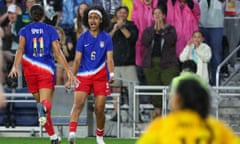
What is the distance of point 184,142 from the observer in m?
7.13

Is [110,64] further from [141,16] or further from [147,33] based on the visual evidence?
[141,16]

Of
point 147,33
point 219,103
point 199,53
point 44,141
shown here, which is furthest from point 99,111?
point 219,103

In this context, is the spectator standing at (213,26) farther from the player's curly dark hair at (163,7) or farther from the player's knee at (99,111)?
the player's knee at (99,111)

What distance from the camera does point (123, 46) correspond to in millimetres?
20938

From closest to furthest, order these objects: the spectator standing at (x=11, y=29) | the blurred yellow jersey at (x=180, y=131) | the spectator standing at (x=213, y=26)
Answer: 1. the blurred yellow jersey at (x=180, y=131)
2. the spectator standing at (x=213, y=26)
3. the spectator standing at (x=11, y=29)

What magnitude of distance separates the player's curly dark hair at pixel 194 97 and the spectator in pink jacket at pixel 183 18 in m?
13.9

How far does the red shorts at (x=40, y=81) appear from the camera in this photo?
1689cm

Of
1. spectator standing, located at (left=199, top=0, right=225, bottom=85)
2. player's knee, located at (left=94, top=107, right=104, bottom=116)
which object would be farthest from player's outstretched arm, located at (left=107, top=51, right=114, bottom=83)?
spectator standing, located at (left=199, top=0, right=225, bottom=85)

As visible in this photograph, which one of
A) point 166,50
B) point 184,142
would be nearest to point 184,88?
point 184,142

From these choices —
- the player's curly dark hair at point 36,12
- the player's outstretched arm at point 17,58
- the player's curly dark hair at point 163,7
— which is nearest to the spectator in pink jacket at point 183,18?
the player's curly dark hair at point 163,7

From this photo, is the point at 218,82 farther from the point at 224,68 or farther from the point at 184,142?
the point at 184,142

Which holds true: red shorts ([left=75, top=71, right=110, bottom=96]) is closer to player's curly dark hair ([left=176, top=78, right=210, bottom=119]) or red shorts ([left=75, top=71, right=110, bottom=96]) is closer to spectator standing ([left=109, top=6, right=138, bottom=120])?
spectator standing ([left=109, top=6, right=138, bottom=120])

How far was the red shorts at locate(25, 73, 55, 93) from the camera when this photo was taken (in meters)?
16.9

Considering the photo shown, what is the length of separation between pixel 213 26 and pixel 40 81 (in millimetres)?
5494
